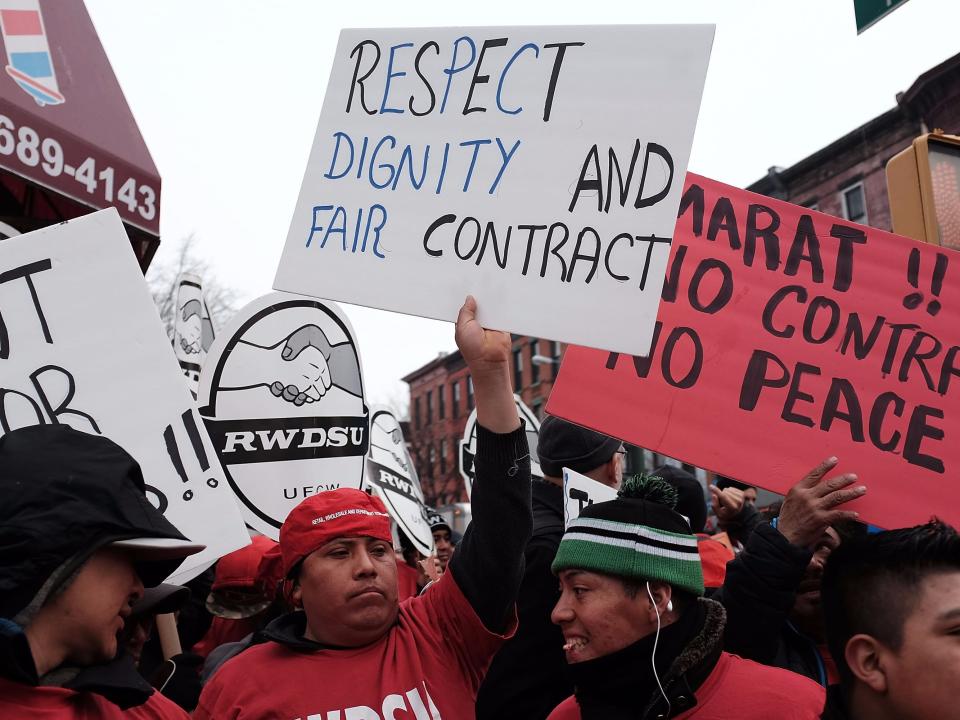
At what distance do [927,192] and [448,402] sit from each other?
55.4 m

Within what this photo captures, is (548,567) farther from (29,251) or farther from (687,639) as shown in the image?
(29,251)

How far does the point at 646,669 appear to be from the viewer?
2289 mm

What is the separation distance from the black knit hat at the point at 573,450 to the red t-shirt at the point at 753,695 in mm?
1281

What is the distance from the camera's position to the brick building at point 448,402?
154 feet

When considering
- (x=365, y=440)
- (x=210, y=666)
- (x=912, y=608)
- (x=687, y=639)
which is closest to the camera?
(x=912, y=608)

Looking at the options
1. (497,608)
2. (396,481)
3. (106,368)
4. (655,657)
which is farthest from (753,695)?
(396,481)

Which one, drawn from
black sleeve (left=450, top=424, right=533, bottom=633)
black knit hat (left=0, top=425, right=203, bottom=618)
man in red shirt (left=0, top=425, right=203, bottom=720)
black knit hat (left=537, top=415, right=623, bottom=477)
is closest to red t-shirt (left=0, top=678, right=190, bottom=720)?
man in red shirt (left=0, top=425, right=203, bottom=720)

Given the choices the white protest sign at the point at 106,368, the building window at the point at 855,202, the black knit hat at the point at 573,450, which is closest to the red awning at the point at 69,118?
the white protest sign at the point at 106,368

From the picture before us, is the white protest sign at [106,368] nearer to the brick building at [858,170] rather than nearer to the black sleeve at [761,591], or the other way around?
the black sleeve at [761,591]

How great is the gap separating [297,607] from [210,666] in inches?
37.9

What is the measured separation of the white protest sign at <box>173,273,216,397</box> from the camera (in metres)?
5.52

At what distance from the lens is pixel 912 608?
6.15 ft

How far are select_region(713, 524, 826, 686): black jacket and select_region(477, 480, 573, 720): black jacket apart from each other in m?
0.51

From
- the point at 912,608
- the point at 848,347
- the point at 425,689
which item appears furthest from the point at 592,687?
the point at 848,347
